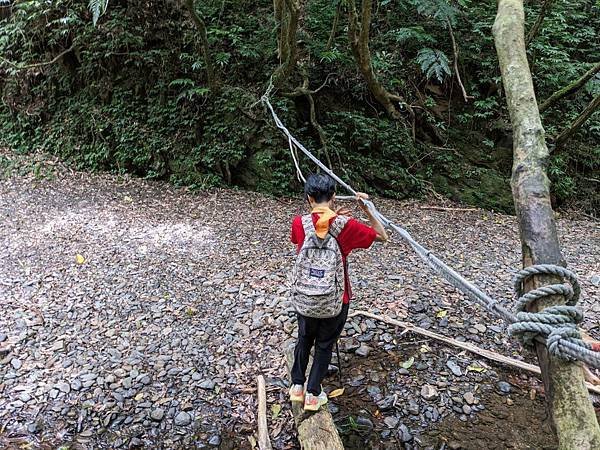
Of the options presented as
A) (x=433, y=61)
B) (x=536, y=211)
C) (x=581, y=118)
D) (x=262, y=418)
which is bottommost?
(x=262, y=418)

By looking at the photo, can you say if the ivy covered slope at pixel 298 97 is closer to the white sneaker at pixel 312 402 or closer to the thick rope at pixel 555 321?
the white sneaker at pixel 312 402

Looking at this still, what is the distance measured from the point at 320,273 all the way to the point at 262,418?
1174mm

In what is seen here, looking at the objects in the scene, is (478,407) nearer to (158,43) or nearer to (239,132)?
(239,132)

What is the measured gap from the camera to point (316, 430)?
256 cm

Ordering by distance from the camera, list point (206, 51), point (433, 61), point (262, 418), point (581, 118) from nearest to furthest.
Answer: point (262, 418), point (581, 118), point (433, 61), point (206, 51)

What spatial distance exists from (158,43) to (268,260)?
506 cm

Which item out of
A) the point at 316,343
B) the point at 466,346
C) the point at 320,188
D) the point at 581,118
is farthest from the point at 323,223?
the point at 581,118

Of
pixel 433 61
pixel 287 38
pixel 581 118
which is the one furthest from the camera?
pixel 433 61

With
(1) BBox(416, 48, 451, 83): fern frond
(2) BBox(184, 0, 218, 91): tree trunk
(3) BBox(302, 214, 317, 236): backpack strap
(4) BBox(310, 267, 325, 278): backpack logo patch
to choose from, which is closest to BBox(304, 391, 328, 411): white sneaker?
(4) BBox(310, 267, 325, 278): backpack logo patch

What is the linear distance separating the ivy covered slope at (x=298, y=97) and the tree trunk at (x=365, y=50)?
7cm

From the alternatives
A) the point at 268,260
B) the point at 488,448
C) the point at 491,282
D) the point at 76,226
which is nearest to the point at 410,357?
the point at 488,448

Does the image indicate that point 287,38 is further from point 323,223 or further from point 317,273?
point 317,273

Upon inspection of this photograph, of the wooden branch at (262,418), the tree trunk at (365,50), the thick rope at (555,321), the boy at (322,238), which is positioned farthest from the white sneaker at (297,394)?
the tree trunk at (365,50)

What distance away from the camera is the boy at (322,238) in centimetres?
237
